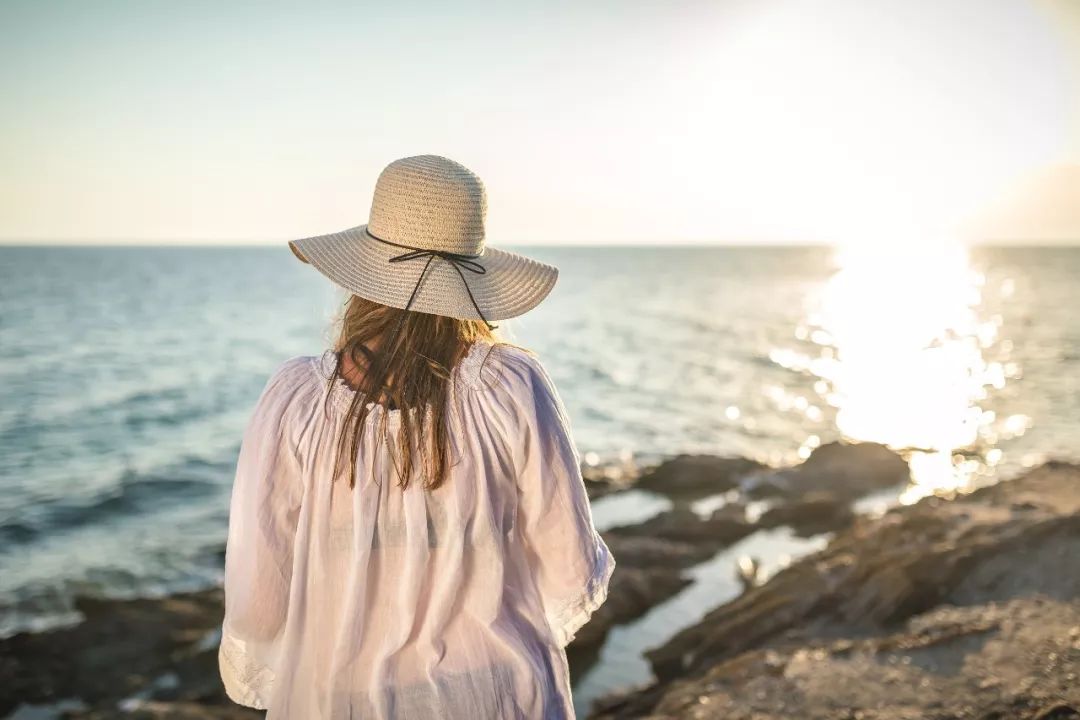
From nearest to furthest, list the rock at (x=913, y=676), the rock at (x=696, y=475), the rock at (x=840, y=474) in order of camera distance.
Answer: the rock at (x=913, y=676)
the rock at (x=840, y=474)
the rock at (x=696, y=475)

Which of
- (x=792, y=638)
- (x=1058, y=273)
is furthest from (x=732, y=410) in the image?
(x=1058, y=273)

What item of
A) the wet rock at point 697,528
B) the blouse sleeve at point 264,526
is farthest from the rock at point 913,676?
A: the wet rock at point 697,528

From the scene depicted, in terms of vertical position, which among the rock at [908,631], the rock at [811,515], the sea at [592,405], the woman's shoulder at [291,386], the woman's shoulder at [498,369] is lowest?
the sea at [592,405]

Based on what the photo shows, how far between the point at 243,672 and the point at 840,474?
1079 centimetres

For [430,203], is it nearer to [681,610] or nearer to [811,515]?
[681,610]

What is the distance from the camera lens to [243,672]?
7.16ft

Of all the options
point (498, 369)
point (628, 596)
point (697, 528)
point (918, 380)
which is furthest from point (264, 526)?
point (918, 380)

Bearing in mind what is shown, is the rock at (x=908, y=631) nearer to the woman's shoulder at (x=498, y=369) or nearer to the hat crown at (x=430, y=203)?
the woman's shoulder at (x=498, y=369)

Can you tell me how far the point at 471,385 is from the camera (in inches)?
77.0

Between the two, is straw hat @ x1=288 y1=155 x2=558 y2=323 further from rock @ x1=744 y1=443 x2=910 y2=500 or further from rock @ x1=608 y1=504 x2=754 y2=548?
rock @ x1=744 y1=443 x2=910 y2=500

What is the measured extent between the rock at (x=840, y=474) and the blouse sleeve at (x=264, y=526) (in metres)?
9.71

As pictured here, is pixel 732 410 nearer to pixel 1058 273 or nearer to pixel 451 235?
pixel 451 235

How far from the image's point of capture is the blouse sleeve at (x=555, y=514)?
1977mm

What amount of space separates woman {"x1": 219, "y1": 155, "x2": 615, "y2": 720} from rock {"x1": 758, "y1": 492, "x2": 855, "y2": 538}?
8.18 metres
